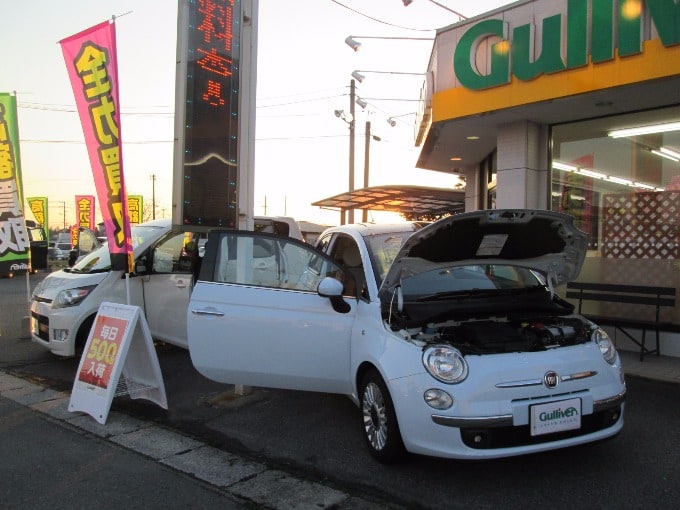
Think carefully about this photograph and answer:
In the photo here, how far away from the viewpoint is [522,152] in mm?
8305

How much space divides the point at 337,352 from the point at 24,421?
3015 millimetres

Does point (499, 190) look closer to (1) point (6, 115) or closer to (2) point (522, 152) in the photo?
(2) point (522, 152)

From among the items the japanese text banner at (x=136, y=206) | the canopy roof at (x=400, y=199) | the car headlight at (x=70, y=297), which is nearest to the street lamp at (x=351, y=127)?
the canopy roof at (x=400, y=199)

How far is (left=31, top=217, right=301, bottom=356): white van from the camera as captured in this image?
6.64 metres

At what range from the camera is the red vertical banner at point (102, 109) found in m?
5.47

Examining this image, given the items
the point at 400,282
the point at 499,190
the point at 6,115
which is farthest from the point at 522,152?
the point at 6,115

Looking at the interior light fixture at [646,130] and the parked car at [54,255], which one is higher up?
the interior light fixture at [646,130]

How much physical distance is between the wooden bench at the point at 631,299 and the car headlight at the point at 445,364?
442cm

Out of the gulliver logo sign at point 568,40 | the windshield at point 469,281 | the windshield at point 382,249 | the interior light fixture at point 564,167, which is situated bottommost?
the windshield at point 469,281

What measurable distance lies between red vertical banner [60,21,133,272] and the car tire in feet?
10.6

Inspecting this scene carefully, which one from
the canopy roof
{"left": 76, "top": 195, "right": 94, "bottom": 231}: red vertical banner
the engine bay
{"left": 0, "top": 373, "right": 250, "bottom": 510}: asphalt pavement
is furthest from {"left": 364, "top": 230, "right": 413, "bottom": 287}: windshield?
{"left": 76, "top": 195, "right": 94, "bottom": 231}: red vertical banner

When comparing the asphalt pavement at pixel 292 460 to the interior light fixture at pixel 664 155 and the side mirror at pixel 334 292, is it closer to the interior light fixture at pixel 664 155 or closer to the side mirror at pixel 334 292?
the side mirror at pixel 334 292

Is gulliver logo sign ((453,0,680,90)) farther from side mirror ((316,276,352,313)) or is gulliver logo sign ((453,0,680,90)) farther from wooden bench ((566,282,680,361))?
side mirror ((316,276,352,313))

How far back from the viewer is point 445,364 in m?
3.34
